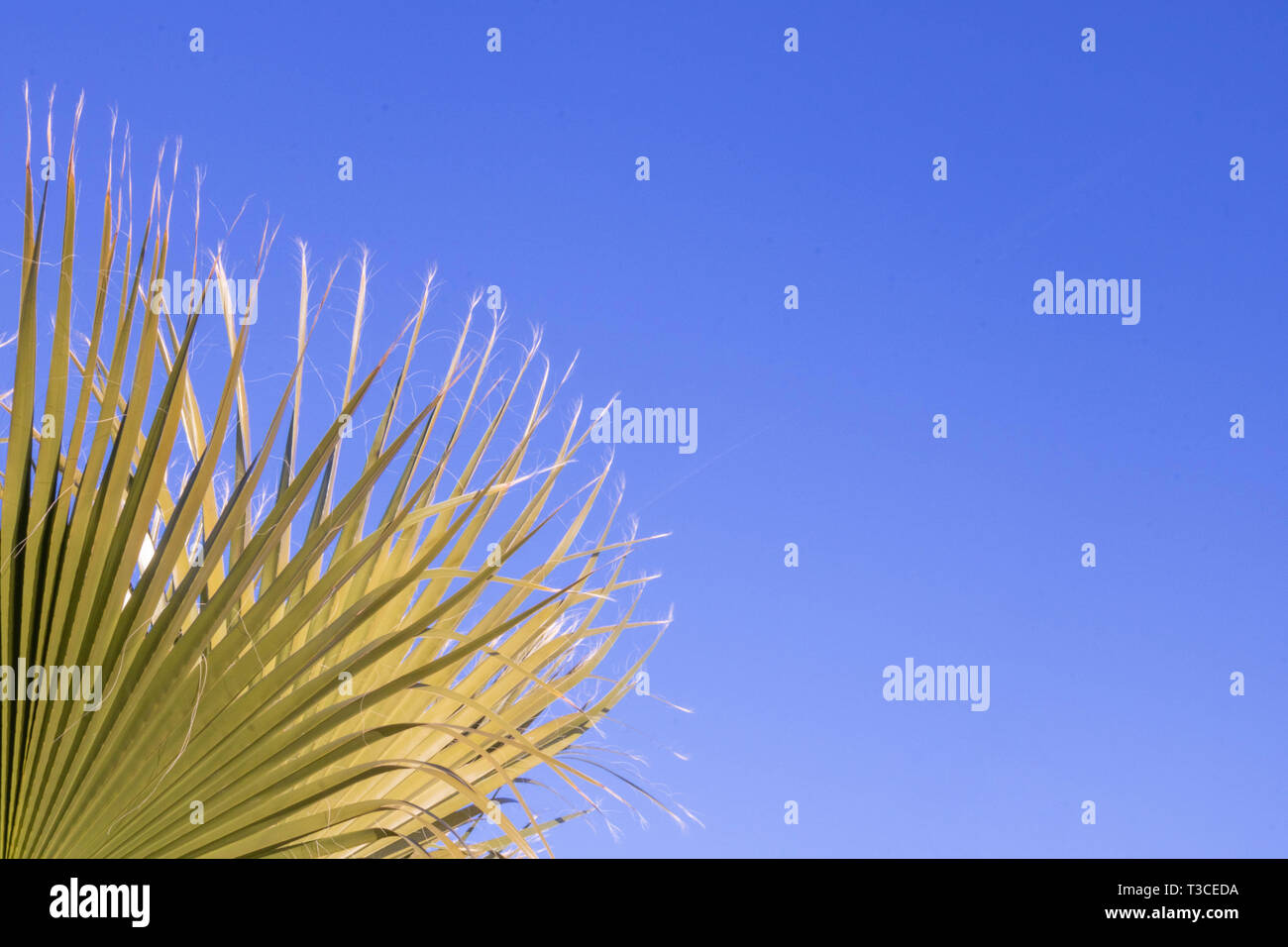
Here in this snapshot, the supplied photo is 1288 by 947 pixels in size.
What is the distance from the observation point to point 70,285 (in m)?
1.98

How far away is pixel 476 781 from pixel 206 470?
1.13 m

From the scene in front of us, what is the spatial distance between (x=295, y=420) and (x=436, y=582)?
77 centimetres

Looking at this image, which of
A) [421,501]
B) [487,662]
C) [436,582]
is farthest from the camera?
[487,662]

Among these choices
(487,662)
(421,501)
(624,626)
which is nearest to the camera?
(421,501)
